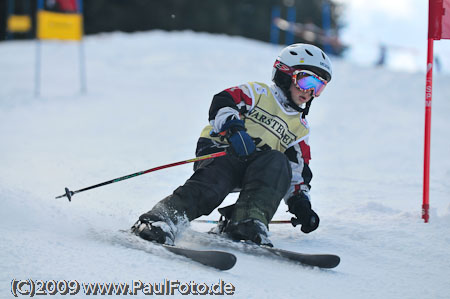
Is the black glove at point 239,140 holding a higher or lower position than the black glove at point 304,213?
higher

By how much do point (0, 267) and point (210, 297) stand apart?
30.7 inches

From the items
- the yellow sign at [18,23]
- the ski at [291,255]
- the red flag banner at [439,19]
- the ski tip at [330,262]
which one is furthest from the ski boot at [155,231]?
the yellow sign at [18,23]

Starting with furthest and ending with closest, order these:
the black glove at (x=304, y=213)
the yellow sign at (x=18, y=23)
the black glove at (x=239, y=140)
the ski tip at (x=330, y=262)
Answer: the yellow sign at (x=18, y=23) → the black glove at (x=304, y=213) → the black glove at (x=239, y=140) → the ski tip at (x=330, y=262)

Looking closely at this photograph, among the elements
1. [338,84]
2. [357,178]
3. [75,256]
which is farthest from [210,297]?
[338,84]

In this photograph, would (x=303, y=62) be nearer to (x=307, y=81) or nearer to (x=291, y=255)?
(x=307, y=81)

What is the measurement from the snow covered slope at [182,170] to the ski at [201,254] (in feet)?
0.10

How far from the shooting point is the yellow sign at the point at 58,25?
10.4 meters

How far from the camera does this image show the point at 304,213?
335 centimetres

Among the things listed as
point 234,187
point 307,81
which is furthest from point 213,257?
point 307,81

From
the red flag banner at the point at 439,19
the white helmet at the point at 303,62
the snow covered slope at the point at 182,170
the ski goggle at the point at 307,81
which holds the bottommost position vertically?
the snow covered slope at the point at 182,170

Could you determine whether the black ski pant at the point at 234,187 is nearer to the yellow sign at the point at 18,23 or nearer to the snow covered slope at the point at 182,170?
the snow covered slope at the point at 182,170

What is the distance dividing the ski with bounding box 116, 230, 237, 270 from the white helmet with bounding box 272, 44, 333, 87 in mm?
1449

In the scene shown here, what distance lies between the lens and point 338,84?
12484mm

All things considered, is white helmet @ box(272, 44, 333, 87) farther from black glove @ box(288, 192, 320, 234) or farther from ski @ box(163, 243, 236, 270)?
ski @ box(163, 243, 236, 270)
